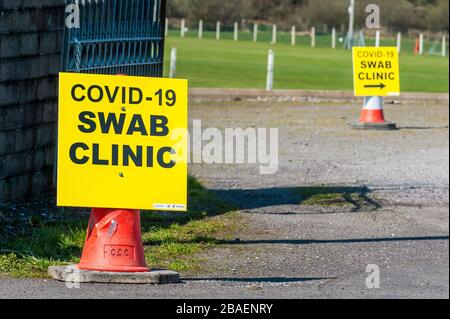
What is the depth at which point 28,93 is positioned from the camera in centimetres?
1142

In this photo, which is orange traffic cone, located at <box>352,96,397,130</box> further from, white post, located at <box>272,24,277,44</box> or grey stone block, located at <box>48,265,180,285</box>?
white post, located at <box>272,24,277,44</box>

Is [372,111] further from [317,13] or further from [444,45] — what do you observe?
[444,45]

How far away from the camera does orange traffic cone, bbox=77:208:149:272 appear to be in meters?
8.15

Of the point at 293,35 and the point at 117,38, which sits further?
the point at 293,35

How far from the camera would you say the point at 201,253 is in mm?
9633

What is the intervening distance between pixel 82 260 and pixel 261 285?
47.5 inches

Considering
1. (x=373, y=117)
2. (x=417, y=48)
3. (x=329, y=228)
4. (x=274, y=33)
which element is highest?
(x=329, y=228)

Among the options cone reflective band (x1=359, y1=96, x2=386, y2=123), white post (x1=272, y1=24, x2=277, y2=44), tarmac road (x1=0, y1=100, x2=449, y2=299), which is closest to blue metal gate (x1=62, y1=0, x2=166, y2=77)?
tarmac road (x1=0, y1=100, x2=449, y2=299)

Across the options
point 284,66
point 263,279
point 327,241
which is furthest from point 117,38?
point 284,66

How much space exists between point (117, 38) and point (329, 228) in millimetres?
2879

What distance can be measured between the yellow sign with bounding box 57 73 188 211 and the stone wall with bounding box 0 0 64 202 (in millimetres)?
2893

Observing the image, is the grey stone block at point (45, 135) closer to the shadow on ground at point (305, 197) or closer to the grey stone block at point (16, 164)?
the grey stone block at point (16, 164)

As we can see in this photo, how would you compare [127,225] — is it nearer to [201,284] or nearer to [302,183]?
[201,284]

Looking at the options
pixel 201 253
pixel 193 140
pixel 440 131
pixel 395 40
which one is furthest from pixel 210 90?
pixel 395 40
